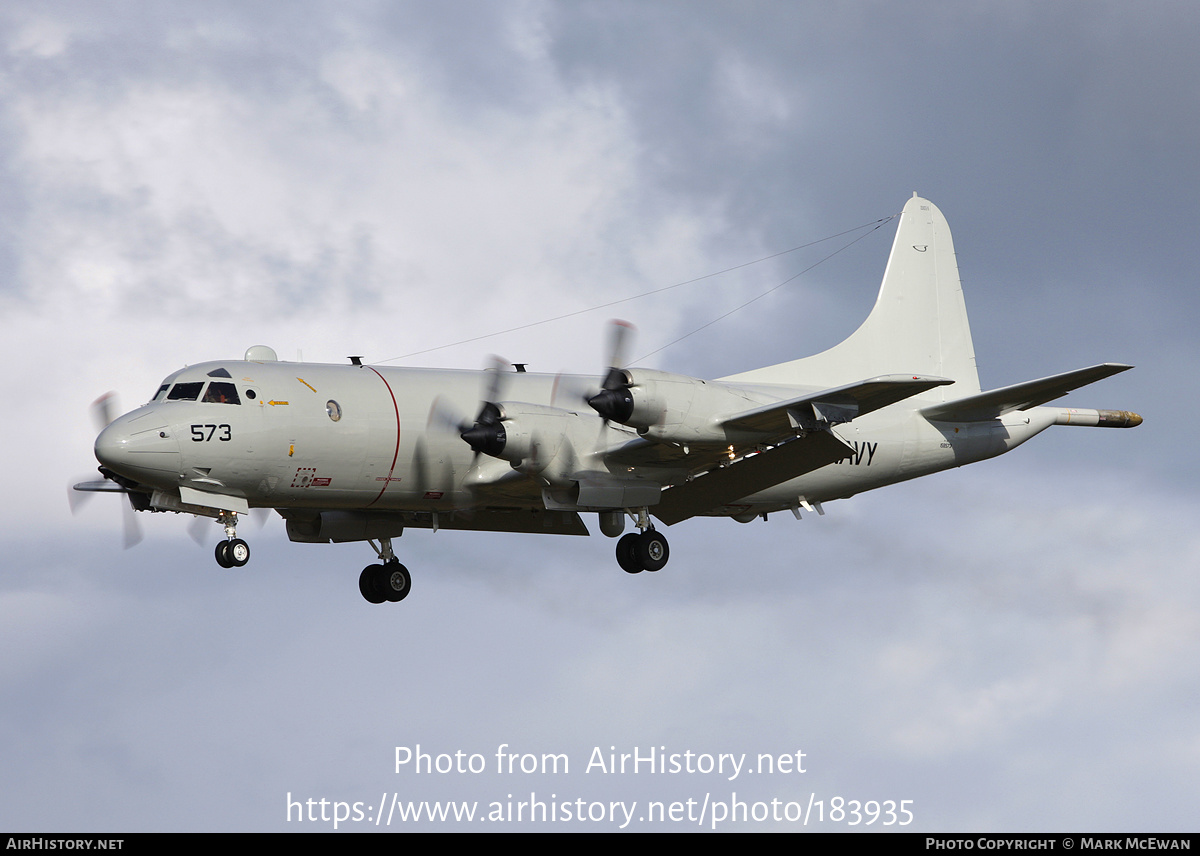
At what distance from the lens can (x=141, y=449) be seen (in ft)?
64.9

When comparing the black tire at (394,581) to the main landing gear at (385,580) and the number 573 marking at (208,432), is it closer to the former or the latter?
the main landing gear at (385,580)

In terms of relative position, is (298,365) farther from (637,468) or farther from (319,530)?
(637,468)

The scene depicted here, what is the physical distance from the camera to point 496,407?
21.3 meters

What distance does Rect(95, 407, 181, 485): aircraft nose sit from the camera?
19.7 m

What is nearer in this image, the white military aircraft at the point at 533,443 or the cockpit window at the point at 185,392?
the white military aircraft at the point at 533,443

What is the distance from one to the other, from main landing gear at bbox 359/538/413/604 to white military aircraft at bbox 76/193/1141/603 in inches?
1.1

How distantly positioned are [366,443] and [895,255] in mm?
11149

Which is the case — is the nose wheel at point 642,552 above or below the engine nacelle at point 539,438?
below

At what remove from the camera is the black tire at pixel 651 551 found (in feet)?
74.9

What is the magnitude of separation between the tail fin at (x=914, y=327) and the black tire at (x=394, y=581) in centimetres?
757

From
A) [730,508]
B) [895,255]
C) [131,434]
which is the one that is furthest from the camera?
[895,255]

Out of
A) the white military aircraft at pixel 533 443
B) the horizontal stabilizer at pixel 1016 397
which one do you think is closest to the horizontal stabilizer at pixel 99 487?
the white military aircraft at pixel 533 443
